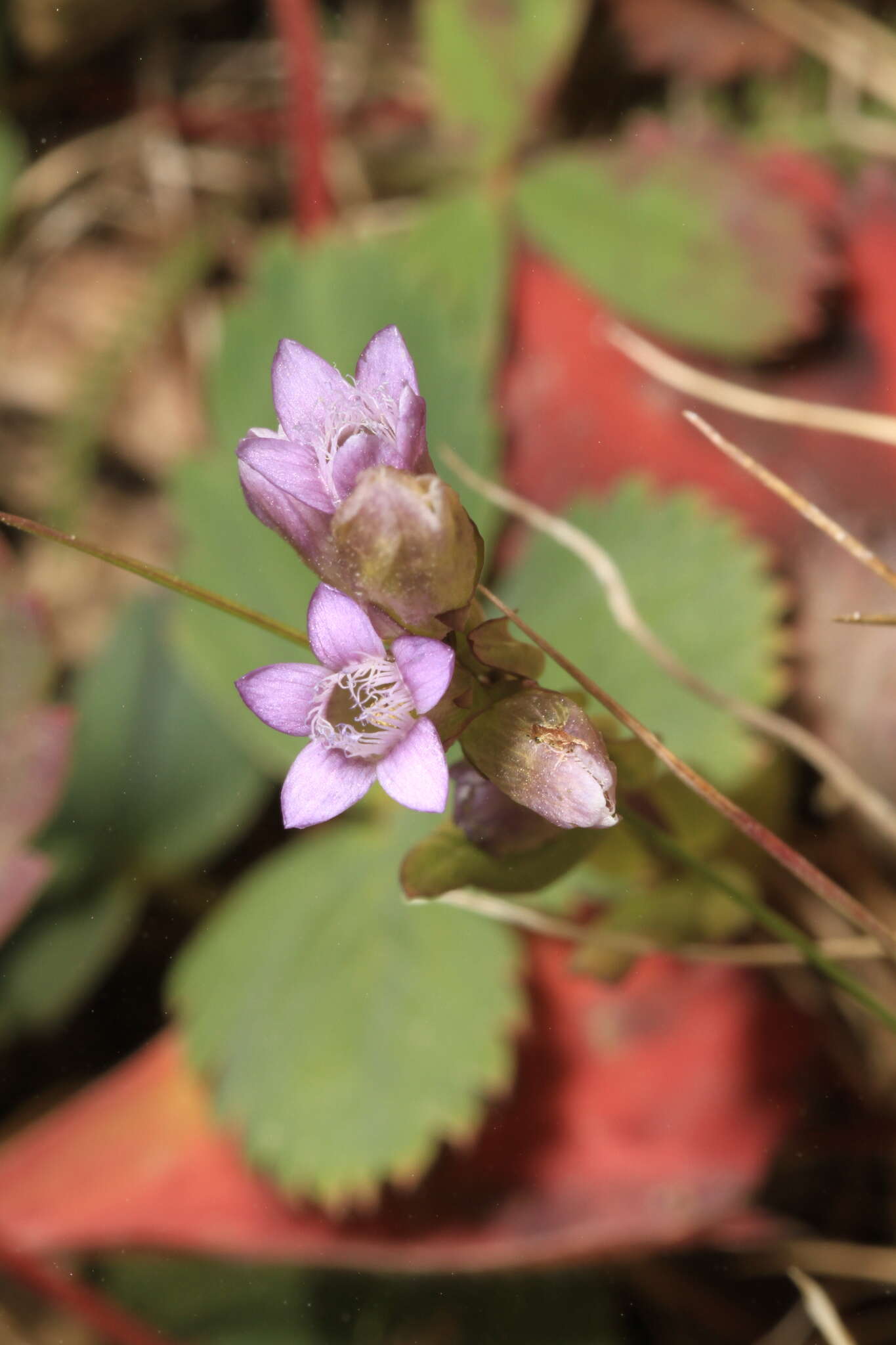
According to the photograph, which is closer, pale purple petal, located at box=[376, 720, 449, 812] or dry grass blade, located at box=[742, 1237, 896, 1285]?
pale purple petal, located at box=[376, 720, 449, 812]

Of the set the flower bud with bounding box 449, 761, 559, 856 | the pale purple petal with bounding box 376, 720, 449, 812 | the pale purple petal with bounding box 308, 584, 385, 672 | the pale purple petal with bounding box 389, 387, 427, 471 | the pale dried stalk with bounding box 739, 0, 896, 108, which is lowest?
the flower bud with bounding box 449, 761, 559, 856

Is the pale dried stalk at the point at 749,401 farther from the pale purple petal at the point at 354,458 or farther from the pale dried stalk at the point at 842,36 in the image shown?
the pale purple petal at the point at 354,458

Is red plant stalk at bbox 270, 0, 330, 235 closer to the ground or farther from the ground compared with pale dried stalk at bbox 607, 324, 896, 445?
farther from the ground

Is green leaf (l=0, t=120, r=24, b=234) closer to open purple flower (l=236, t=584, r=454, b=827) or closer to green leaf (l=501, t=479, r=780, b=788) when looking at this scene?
green leaf (l=501, t=479, r=780, b=788)

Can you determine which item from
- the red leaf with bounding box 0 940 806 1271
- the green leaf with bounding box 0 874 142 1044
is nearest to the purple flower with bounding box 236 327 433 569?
the red leaf with bounding box 0 940 806 1271

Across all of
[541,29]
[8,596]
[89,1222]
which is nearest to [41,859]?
[8,596]

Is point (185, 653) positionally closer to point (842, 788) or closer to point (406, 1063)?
point (406, 1063)

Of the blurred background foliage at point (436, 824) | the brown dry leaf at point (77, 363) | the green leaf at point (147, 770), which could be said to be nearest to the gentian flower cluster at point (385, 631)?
the blurred background foliage at point (436, 824)
